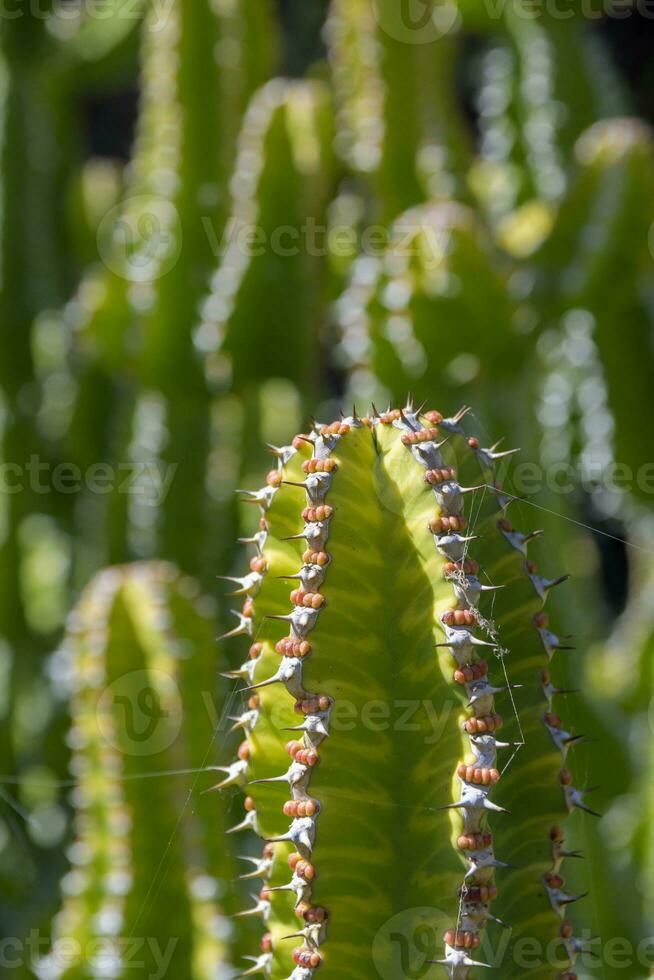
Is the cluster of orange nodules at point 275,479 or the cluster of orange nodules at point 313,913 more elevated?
the cluster of orange nodules at point 275,479

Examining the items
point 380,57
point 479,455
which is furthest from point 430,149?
point 479,455

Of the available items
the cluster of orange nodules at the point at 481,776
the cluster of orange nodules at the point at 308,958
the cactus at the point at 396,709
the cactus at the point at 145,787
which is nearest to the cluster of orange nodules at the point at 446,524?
the cactus at the point at 396,709

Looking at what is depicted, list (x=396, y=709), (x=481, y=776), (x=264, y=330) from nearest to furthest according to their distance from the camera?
(x=481, y=776) → (x=396, y=709) → (x=264, y=330)

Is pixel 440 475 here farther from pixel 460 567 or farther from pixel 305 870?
pixel 305 870

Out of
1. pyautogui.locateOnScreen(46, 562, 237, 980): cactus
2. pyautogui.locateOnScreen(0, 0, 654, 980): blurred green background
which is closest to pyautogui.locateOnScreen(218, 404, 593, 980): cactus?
pyautogui.locateOnScreen(46, 562, 237, 980): cactus

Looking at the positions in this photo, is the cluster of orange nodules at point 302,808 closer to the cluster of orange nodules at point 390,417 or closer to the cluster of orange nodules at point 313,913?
the cluster of orange nodules at point 313,913

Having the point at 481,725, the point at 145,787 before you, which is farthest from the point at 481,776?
the point at 145,787
